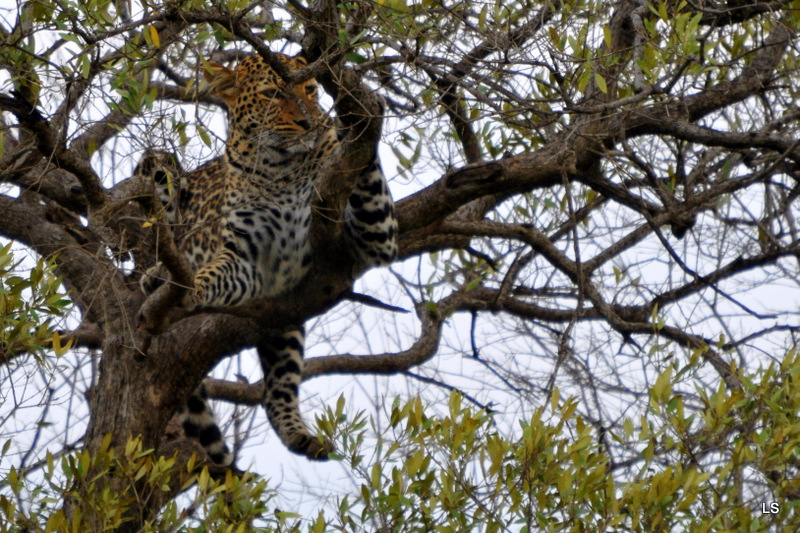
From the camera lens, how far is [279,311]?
18.1ft

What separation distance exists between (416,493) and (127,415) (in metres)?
1.94

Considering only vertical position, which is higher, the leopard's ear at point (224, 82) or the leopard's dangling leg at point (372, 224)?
the leopard's ear at point (224, 82)

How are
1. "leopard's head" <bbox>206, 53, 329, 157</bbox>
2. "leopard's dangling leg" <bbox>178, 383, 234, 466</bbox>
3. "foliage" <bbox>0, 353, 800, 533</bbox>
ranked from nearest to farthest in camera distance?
1. "foliage" <bbox>0, 353, 800, 533</bbox>
2. "leopard's head" <bbox>206, 53, 329, 157</bbox>
3. "leopard's dangling leg" <bbox>178, 383, 234, 466</bbox>

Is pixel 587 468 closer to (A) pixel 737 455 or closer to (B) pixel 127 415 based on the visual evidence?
(A) pixel 737 455

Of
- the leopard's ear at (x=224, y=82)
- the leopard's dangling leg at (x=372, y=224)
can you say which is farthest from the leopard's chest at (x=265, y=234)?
the leopard's ear at (x=224, y=82)

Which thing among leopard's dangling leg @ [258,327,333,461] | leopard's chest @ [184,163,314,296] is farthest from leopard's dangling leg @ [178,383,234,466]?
leopard's chest @ [184,163,314,296]

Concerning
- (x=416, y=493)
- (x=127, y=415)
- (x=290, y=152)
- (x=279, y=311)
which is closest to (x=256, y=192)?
(x=290, y=152)

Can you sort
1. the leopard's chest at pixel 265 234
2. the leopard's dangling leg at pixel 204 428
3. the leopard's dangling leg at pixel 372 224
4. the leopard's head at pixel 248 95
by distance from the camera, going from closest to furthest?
1. the leopard's dangling leg at pixel 372 224
2. the leopard's chest at pixel 265 234
3. the leopard's head at pixel 248 95
4. the leopard's dangling leg at pixel 204 428

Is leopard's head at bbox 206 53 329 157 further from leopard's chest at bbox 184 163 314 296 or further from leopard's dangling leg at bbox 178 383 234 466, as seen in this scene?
leopard's dangling leg at bbox 178 383 234 466

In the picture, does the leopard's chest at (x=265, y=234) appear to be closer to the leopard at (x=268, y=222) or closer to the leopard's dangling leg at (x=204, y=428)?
the leopard at (x=268, y=222)

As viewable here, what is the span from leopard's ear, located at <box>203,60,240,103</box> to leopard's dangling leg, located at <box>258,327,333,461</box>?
1.52 metres

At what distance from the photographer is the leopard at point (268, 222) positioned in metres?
5.52

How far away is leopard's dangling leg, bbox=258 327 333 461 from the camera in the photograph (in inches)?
247

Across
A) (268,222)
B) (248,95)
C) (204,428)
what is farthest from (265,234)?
(204,428)
